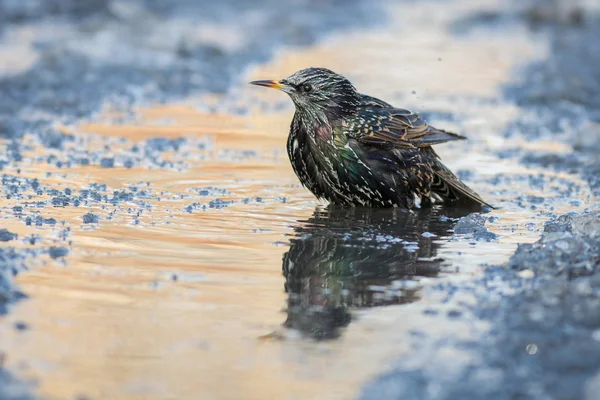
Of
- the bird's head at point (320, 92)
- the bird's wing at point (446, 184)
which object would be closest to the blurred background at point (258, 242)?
the bird's wing at point (446, 184)

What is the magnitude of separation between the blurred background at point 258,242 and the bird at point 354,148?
0.16m

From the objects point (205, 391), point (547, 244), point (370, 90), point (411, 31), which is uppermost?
point (411, 31)

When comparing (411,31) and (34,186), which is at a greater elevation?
(411,31)

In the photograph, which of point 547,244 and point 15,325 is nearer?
point 15,325

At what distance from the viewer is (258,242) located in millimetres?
5355

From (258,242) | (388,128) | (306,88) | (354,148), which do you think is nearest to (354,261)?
(258,242)

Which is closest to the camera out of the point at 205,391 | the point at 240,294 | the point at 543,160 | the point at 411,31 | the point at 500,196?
the point at 205,391

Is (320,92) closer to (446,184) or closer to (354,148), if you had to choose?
(354,148)

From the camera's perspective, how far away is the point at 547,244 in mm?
4816

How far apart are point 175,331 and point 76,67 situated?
747cm

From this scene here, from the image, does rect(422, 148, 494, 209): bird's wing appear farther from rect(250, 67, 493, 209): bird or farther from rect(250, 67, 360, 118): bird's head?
rect(250, 67, 360, 118): bird's head

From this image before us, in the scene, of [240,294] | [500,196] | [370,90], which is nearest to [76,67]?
[370,90]

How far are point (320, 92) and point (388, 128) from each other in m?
0.48

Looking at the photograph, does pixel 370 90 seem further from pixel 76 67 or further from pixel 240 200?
pixel 240 200
